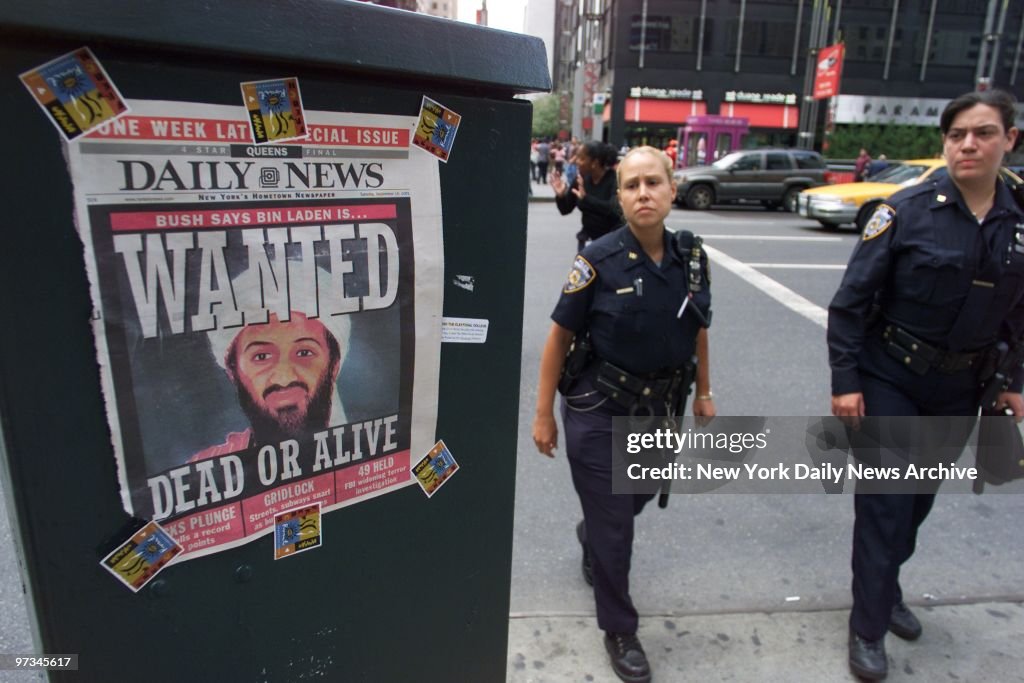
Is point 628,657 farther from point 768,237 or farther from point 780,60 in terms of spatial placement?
point 780,60

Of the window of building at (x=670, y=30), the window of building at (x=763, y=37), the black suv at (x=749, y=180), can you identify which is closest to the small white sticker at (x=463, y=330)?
the black suv at (x=749, y=180)

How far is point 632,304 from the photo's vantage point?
2.27 metres

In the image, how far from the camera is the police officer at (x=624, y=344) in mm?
2291

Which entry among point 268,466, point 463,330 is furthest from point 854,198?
point 268,466

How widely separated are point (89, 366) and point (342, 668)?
2.41ft

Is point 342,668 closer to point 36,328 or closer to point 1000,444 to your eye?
point 36,328

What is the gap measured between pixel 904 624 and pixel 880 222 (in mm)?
1491

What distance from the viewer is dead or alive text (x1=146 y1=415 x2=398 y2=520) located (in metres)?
1.05

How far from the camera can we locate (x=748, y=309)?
23.9ft

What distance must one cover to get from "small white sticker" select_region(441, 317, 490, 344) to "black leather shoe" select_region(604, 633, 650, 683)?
5.00ft

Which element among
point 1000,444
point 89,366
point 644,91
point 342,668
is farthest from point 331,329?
point 644,91

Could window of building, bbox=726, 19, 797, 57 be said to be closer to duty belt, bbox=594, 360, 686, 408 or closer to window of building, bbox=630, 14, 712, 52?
window of building, bbox=630, 14, 712, 52

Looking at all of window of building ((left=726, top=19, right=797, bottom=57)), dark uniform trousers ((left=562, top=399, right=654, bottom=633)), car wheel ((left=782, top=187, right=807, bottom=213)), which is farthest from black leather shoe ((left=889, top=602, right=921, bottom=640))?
window of building ((left=726, top=19, right=797, bottom=57))

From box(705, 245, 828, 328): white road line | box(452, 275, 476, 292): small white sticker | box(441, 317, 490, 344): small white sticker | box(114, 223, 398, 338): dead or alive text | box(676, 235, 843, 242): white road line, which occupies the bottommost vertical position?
box(705, 245, 828, 328): white road line
